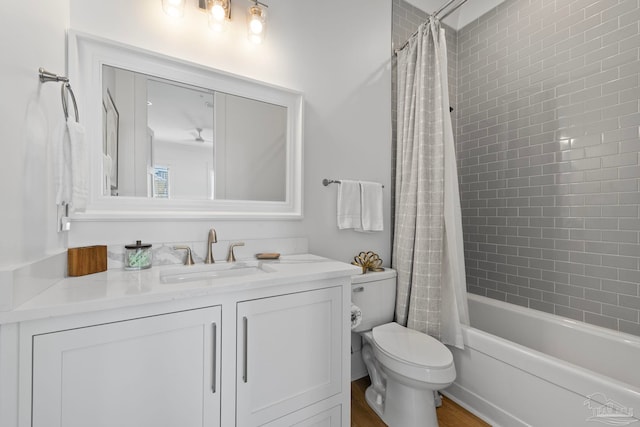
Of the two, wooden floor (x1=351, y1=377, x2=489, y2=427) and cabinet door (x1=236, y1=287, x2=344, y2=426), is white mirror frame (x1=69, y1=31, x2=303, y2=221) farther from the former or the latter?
wooden floor (x1=351, y1=377, x2=489, y2=427)

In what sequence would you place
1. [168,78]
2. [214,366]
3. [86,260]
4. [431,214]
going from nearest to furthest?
[214,366], [86,260], [168,78], [431,214]

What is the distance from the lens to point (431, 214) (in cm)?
171

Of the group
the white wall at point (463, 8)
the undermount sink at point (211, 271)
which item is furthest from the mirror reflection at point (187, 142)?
the white wall at point (463, 8)

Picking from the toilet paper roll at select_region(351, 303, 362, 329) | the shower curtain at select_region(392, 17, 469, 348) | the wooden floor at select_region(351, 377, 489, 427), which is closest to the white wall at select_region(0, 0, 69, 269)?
the toilet paper roll at select_region(351, 303, 362, 329)

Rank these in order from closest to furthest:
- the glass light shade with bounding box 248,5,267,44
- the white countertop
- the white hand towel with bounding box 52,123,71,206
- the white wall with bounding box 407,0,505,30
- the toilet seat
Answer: the white countertop, the white hand towel with bounding box 52,123,71,206, the toilet seat, the glass light shade with bounding box 248,5,267,44, the white wall with bounding box 407,0,505,30

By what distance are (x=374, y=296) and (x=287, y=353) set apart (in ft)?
2.63

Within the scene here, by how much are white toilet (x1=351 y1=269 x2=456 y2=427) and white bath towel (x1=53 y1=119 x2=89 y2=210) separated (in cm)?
135

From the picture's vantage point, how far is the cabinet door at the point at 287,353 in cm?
99

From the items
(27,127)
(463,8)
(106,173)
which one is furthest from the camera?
(463,8)

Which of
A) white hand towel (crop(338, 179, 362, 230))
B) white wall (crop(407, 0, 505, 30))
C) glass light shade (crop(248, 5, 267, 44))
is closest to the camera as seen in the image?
glass light shade (crop(248, 5, 267, 44))

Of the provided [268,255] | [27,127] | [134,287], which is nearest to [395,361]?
[268,255]

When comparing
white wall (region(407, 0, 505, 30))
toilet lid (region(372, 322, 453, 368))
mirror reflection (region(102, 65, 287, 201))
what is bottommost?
toilet lid (region(372, 322, 453, 368))

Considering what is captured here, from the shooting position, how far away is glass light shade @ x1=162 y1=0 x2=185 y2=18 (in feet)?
4.14

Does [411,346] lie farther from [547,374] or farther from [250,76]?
[250,76]
